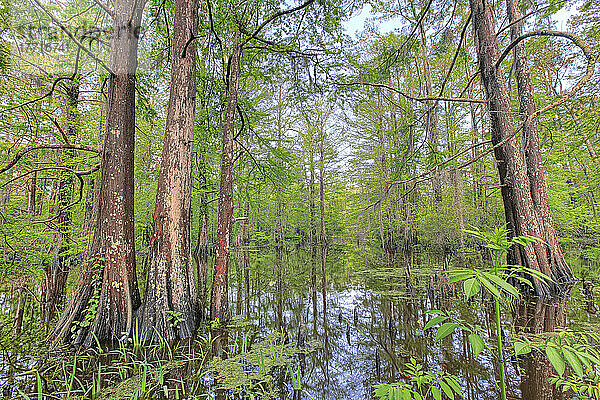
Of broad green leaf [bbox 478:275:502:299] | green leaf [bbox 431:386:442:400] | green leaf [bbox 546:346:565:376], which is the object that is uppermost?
broad green leaf [bbox 478:275:502:299]

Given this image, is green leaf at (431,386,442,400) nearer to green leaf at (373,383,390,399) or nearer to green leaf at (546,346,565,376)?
green leaf at (373,383,390,399)

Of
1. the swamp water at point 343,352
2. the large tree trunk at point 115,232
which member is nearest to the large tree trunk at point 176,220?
the large tree trunk at point 115,232

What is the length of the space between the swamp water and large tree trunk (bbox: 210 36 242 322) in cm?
42

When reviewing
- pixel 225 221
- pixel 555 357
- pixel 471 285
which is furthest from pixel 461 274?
pixel 225 221

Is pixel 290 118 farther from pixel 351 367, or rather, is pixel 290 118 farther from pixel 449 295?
pixel 351 367

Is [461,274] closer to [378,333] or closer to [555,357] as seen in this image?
[555,357]

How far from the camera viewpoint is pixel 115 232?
4309 mm

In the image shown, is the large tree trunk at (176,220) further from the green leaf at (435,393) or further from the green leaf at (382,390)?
the green leaf at (435,393)

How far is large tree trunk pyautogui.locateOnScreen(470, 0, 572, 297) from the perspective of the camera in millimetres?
5113

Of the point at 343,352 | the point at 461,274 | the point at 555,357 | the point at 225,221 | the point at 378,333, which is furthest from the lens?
the point at 225,221

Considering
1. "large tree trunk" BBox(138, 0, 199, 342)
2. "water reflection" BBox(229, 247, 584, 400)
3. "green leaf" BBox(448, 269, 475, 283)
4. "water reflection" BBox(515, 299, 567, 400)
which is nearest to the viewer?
"green leaf" BBox(448, 269, 475, 283)

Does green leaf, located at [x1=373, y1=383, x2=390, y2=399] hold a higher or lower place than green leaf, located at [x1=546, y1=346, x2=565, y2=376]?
lower

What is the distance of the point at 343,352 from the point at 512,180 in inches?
182

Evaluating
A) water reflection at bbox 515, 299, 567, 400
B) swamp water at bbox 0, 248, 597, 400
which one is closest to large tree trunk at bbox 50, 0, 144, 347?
swamp water at bbox 0, 248, 597, 400
